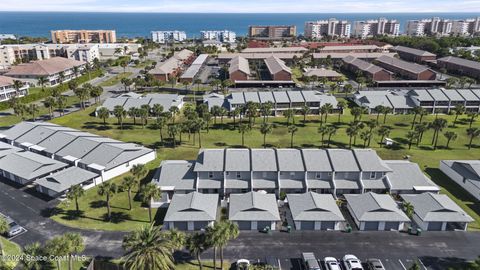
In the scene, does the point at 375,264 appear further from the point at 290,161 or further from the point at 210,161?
the point at 210,161

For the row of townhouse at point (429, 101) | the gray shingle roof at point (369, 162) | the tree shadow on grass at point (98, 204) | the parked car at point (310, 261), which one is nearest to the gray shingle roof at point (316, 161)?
the gray shingle roof at point (369, 162)

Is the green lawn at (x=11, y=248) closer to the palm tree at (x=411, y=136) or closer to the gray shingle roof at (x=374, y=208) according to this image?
the gray shingle roof at (x=374, y=208)

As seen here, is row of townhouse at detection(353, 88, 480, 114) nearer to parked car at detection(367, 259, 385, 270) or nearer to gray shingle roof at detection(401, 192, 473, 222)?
gray shingle roof at detection(401, 192, 473, 222)

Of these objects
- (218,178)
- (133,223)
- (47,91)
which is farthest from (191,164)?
(47,91)

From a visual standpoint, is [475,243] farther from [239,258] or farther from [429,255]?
[239,258]

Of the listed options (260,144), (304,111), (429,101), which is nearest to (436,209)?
(260,144)

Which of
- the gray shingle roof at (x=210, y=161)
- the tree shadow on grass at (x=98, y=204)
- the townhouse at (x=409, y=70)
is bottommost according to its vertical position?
the tree shadow on grass at (x=98, y=204)
